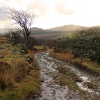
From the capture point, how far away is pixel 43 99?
13.8m

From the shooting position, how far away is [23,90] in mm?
14477

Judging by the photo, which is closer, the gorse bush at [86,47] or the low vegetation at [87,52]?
the low vegetation at [87,52]

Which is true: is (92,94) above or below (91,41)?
below

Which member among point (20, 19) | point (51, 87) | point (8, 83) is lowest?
point (51, 87)

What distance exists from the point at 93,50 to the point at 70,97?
17.3 m

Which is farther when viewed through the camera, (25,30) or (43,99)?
(25,30)

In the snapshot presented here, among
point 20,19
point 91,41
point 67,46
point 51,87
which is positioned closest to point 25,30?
point 20,19

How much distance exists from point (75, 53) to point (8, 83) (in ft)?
79.3

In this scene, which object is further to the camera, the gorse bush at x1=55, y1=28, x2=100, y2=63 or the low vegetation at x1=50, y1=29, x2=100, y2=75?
the gorse bush at x1=55, y1=28, x2=100, y2=63

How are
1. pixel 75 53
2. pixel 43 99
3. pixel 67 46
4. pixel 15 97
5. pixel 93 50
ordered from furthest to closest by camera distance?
pixel 67 46
pixel 75 53
pixel 93 50
pixel 43 99
pixel 15 97

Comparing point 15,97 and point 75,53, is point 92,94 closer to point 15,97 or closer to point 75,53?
point 15,97

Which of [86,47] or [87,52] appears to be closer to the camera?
[87,52]

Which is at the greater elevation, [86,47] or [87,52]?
[86,47]

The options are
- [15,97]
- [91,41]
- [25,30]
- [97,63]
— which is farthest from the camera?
[25,30]
